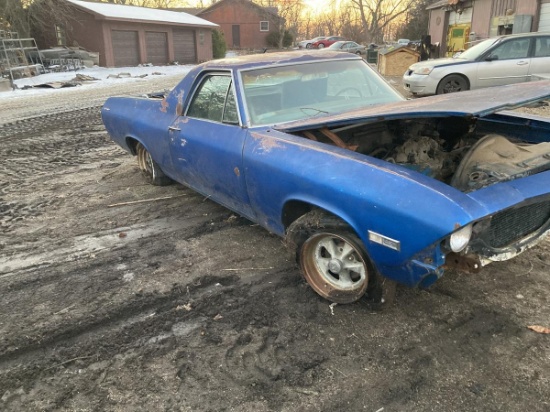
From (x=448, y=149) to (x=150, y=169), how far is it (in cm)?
341

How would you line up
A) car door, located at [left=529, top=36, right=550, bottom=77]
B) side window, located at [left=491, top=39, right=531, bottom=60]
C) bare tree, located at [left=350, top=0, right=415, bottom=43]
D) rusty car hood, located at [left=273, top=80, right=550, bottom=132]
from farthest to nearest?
1. bare tree, located at [left=350, top=0, right=415, bottom=43]
2. side window, located at [left=491, top=39, right=531, bottom=60]
3. car door, located at [left=529, top=36, right=550, bottom=77]
4. rusty car hood, located at [left=273, top=80, right=550, bottom=132]

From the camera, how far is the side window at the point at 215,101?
386 centimetres

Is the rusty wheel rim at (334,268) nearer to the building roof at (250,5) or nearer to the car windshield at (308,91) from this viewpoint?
the car windshield at (308,91)

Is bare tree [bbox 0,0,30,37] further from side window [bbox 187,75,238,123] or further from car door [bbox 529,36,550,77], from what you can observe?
side window [bbox 187,75,238,123]

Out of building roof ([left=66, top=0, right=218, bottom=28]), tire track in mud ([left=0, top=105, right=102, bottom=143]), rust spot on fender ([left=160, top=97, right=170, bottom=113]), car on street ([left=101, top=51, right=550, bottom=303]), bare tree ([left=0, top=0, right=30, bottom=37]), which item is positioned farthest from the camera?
building roof ([left=66, top=0, right=218, bottom=28])

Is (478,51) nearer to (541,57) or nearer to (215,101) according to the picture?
(541,57)

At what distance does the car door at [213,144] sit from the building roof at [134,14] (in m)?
26.2

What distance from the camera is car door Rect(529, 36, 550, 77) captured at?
10781 mm

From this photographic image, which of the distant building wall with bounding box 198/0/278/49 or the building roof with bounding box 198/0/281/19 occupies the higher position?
the building roof with bounding box 198/0/281/19

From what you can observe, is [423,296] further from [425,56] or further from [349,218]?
[425,56]

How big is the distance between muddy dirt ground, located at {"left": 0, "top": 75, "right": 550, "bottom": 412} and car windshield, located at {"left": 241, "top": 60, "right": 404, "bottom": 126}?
1.16 m

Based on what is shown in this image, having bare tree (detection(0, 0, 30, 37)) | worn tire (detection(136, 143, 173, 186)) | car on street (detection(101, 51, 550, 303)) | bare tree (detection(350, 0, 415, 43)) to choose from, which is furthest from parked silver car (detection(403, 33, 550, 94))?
bare tree (detection(350, 0, 415, 43))

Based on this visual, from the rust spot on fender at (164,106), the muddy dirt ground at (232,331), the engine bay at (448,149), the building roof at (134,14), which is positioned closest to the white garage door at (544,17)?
the engine bay at (448,149)

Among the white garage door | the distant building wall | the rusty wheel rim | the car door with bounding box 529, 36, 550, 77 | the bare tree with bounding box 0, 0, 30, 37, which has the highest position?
the distant building wall
